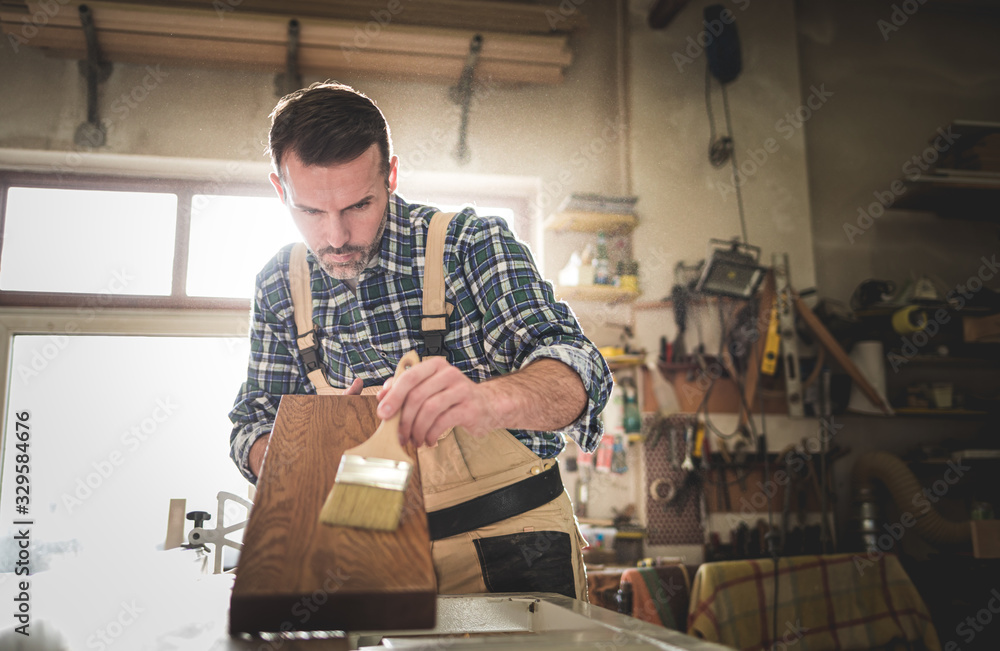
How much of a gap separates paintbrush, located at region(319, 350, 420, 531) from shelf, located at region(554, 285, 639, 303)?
2.82 meters

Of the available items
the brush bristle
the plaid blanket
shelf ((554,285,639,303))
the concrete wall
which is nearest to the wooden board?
the brush bristle

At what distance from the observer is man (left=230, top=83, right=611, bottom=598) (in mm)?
1247

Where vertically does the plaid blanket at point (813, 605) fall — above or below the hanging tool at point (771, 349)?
below

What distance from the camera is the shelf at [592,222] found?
3.62m

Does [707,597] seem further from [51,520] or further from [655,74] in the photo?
[51,520]

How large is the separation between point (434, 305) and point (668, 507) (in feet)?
8.57

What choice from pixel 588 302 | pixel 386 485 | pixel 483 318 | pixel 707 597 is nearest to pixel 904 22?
pixel 588 302

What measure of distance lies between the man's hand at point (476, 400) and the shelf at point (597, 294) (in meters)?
2.53

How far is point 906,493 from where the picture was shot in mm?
3570

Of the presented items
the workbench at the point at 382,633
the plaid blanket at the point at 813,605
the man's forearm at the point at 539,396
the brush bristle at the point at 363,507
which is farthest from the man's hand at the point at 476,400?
the plaid blanket at the point at 813,605

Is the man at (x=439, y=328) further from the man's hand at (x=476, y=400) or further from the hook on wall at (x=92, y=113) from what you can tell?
the hook on wall at (x=92, y=113)

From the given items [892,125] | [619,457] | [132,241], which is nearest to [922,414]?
[619,457]

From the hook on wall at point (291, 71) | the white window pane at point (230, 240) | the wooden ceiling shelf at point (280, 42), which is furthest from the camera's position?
the white window pane at point (230, 240)

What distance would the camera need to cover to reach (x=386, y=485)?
2.51 ft
